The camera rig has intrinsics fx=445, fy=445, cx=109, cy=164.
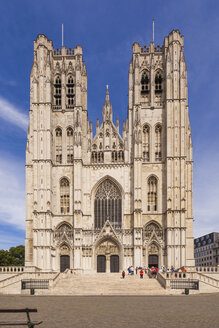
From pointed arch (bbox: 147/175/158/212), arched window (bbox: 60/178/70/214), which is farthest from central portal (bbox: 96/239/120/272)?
pointed arch (bbox: 147/175/158/212)

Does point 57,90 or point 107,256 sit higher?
point 57,90

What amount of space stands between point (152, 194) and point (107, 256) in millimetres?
8758

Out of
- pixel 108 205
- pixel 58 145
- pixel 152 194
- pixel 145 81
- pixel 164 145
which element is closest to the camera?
pixel 152 194

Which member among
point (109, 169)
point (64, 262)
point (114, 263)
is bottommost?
point (114, 263)

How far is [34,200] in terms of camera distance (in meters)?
49.7

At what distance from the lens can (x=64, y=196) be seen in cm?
5216

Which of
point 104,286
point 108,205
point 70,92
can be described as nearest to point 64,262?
point 108,205

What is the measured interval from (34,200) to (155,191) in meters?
13.8

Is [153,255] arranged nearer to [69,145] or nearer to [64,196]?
[64,196]

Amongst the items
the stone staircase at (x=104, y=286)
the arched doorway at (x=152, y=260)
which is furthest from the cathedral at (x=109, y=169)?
the stone staircase at (x=104, y=286)

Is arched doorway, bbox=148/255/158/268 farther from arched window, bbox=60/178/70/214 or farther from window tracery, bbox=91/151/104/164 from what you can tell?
window tracery, bbox=91/151/104/164

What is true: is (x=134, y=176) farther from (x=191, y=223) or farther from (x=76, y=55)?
(x=76, y=55)

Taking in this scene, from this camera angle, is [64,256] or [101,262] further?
[101,262]

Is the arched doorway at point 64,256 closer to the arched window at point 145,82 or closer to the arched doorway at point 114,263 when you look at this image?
the arched doorway at point 114,263
